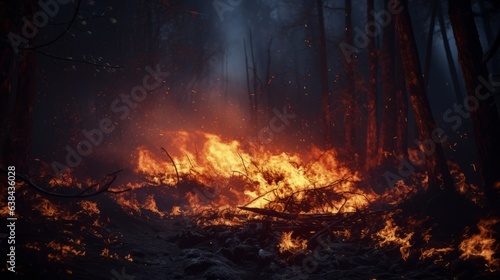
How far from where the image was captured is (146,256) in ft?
21.9

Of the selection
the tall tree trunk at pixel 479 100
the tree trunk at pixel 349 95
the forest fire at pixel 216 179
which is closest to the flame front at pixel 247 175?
the forest fire at pixel 216 179

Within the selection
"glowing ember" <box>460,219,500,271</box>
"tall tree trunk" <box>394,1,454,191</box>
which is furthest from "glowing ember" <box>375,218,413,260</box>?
"tall tree trunk" <box>394,1,454,191</box>

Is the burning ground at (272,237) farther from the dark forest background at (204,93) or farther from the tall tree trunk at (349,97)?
the tall tree trunk at (349,97)

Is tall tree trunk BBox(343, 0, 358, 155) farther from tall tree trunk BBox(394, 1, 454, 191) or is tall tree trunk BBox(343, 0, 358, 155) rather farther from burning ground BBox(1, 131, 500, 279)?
tall tree trunk BBox(394, 1, 454, 191)

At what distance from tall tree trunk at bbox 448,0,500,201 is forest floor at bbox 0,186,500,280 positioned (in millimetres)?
2290

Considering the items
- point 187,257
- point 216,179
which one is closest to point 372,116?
point 216,179

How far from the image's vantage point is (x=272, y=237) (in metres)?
7.37

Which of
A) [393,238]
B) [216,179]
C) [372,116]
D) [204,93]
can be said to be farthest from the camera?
[204,93]

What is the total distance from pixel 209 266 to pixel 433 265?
3.84 metres

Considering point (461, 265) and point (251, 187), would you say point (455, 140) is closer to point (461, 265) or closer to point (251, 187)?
point (251, 187)

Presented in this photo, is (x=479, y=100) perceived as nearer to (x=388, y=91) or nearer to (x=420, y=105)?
(x=420, y=105)

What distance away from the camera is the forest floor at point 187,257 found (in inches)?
197

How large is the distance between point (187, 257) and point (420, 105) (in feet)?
21.1

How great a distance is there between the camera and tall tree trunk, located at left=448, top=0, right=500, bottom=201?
21.8 ft
